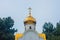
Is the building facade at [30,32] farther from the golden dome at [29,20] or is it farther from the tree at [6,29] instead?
the tree at [6,29]

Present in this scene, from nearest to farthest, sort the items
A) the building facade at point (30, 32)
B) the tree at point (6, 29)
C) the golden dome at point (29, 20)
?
the building facade at point (30, 32) → the golden dome at point (29, 20) → the tree at point (6, 29)

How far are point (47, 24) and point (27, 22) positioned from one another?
19.9 metres

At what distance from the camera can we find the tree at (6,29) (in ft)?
112

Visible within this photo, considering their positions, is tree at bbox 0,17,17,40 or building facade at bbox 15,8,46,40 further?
tree at bbox 0,17,17,40

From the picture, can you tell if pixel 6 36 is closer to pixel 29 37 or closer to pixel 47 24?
pixel 47 24

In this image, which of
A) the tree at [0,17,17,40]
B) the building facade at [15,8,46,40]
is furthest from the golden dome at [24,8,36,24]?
the tree at [0,17,17,40]

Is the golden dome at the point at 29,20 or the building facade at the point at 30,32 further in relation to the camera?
the golden dome at the point at 29,20

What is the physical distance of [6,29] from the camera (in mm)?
36812

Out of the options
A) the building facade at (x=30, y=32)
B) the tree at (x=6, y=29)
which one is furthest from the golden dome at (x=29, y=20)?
the tree at (x=6, y=29)

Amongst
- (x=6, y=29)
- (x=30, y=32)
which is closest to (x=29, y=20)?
(x=30, y=32)

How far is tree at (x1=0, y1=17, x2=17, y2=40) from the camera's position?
3419cm

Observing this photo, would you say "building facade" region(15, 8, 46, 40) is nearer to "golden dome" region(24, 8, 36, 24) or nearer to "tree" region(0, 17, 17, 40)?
"golden dome" region(24, 8, 36, 24)

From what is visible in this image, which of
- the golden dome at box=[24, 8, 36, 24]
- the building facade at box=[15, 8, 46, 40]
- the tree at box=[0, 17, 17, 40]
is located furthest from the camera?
the tree at box=[0, 17, 17, 40]

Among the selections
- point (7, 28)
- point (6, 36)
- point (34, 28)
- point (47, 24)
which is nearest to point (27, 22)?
point (34, 28)
